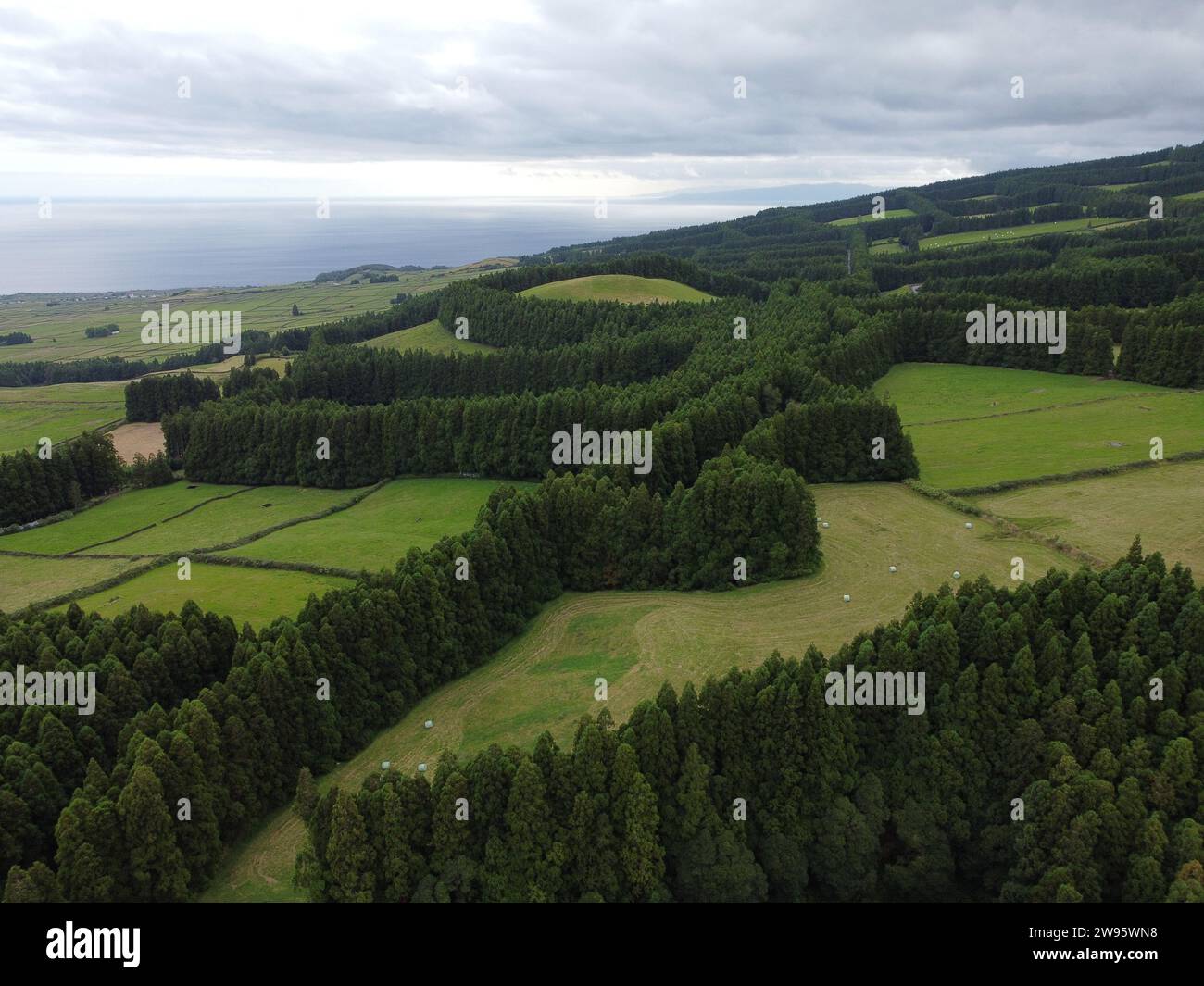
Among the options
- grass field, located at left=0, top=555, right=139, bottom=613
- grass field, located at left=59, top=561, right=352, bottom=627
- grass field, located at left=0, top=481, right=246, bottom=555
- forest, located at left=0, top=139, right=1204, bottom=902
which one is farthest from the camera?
grass field, located at left=0, top=481, right=246, bottom=555

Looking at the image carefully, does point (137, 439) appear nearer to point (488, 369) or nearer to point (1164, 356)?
point (488, 369)

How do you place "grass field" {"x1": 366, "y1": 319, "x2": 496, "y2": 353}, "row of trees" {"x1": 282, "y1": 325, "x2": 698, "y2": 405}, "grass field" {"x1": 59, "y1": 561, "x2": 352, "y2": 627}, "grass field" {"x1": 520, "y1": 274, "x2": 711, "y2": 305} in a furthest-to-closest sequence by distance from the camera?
"grass field" {"x1": 520, "y1": 274, "x2": 711, "y2": 305}
"grass field" {"x1": 366, "y1": 319, "x2": 496, "y2": 353}
"row of trees" {"x1": 282, "y1": 325, "x2": 698, "y2": 405}
"grass field" {"x1": 59, "y1": 561, "x2": 352, "y2": 627}

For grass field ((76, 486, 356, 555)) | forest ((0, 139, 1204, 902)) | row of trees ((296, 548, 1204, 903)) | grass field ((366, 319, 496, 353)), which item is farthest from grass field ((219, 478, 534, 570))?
grass field ((366, 319, 496, 353))

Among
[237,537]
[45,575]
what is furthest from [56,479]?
[237,537]

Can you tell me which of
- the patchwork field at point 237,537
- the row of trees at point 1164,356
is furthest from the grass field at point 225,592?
the row of trees at point 1164,356

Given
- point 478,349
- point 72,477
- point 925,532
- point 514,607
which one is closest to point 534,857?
point 514,607

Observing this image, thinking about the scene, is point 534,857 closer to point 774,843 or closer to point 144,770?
point 774,843

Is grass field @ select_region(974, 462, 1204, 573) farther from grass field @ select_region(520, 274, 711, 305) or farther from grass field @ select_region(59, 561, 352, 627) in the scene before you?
grass field @ select_region(520, 274, 711, 305)
